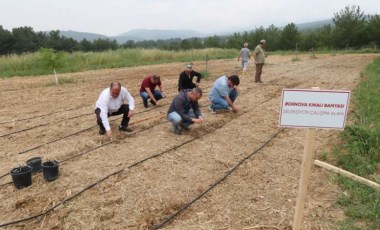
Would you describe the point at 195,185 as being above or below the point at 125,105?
below

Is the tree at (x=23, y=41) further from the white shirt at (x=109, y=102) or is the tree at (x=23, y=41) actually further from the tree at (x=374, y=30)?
the tree at (x=374, y=30)

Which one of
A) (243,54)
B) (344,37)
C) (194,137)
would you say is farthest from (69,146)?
(344,37)

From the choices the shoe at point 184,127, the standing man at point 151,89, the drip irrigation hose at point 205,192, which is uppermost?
the standing man at point 151,89

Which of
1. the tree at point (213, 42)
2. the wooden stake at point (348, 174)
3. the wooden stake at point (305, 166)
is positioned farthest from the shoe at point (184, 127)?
the tree at point (213, 42)

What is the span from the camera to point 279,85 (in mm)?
10844

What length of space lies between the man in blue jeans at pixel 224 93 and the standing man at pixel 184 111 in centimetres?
121

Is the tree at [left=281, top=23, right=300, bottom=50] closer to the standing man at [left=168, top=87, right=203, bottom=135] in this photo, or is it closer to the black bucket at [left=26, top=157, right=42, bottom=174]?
the standing man at [left=168, top=87, right=203, bottom=135]

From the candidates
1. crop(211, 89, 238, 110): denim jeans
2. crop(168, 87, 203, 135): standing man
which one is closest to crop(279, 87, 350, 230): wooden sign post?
crop(168, 87, 203, 135): standing man

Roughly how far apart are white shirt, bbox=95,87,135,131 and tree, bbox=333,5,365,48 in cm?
3211

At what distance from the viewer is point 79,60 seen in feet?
59.7

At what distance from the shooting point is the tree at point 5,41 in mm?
33969

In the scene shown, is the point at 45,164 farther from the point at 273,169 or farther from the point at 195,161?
the point at 273,169

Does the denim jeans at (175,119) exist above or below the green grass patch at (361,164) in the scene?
above

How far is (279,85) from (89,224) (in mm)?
8758
